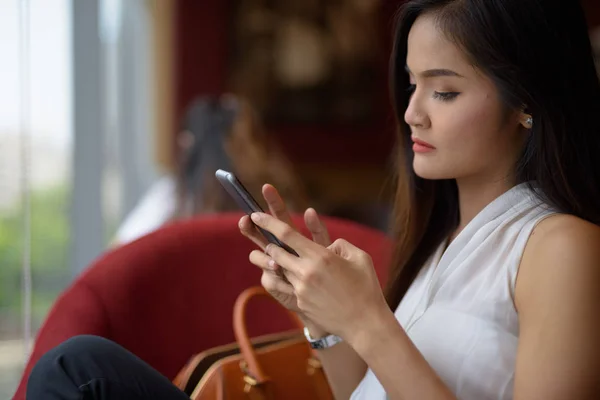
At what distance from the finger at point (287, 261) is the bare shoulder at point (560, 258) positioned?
1.05 feet

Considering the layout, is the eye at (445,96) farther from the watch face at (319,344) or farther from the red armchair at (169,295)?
the red armchair at (169,295)

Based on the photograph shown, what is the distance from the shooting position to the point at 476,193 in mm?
1356

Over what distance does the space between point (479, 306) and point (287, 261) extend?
0.98 ft

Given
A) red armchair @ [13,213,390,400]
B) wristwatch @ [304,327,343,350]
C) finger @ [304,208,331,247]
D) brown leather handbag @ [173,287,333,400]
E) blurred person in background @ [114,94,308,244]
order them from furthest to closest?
blurred person in background @ [114,94,308,244] < red armchair @ [13,213,390,400] < brown leather handbag @ [173,287,333,400] < wristwatch @ [304,327,343,350] < finger @ [304,208,331,247]

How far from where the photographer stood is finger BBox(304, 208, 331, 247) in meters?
1.27

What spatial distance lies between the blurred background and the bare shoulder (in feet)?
1.76

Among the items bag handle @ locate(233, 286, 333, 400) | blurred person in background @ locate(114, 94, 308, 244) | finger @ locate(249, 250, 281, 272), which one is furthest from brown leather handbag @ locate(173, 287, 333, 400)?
blurred person in background @ locate(114, 94, 308, 244)

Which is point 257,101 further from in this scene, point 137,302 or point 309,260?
point 309,260

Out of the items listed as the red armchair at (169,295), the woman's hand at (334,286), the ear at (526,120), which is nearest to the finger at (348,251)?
the woman's hand at (334,286)

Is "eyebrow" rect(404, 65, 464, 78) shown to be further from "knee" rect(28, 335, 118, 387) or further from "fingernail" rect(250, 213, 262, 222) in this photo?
"knee" rect(28, 335, 118, 387)

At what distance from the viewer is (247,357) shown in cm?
151

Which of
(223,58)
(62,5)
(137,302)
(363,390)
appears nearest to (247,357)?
(363,390)

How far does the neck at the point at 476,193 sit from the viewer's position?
4.33 feet

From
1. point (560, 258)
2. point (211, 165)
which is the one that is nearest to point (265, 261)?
point (560, 258)
